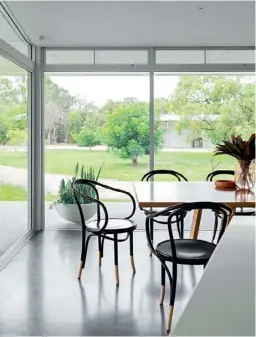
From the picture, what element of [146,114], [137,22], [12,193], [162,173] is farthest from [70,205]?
[137,22]

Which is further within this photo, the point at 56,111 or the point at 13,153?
the point at 56,111

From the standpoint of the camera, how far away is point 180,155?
19.4 feet

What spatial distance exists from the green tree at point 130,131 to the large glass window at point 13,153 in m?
1.16

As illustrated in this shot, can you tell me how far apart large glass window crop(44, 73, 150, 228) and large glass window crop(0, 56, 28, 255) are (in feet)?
1.72

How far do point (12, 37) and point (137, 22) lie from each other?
1312 mm

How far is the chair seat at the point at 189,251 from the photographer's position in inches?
109

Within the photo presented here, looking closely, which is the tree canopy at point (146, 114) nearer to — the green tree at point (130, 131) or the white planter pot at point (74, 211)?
the green tree at point (130, 131)

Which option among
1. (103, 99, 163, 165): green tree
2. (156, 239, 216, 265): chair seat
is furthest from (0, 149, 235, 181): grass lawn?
(156, 239, 216, 265): chair seat

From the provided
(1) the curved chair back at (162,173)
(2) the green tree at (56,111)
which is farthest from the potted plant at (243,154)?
(2) the green tree at (56,111)

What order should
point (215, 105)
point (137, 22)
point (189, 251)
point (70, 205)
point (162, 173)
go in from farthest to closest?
1. point (215, 105)
2. point (70, 205)
3. point (162, 173)
4. point (137, 22)
5. point (189, 251)

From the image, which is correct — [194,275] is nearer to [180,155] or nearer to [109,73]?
[180,155]

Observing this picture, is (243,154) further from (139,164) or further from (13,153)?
(13,153)

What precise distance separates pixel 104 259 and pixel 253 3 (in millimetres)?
2789

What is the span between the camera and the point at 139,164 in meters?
5.88
